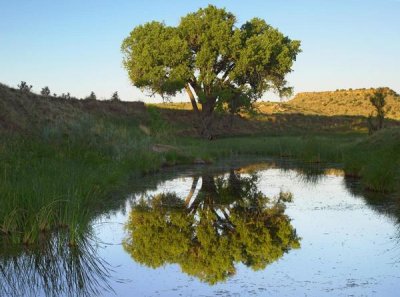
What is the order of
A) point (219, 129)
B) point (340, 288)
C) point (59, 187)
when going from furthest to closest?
point (219, 129) < point (59, 187) < point (340, 288)

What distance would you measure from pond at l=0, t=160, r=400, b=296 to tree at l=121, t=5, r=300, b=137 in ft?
86.7

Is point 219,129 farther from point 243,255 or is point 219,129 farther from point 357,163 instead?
point 243,255

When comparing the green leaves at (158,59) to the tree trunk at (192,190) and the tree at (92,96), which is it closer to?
the tree at (92,96)

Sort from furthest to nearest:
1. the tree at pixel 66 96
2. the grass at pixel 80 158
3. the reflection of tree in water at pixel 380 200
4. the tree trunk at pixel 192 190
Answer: the tree at pixel 66 96
the tree trunk at pixel 192 190
the reflection of tree in water at pixel 380 200
the grass at pixel 80 158

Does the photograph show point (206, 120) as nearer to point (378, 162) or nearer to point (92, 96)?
point (92, 96)

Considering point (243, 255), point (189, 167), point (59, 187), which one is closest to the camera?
point (243, 255)

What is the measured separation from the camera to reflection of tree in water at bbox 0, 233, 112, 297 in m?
6.46

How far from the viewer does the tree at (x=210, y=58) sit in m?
39.9

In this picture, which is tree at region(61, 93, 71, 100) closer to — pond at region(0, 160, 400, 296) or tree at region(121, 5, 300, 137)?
tree at region(121, 5, 300, 137)

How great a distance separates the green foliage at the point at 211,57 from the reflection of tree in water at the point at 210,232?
26.6 m

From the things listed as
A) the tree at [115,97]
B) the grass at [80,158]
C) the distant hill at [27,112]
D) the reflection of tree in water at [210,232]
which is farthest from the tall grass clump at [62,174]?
the tree at [115,97]

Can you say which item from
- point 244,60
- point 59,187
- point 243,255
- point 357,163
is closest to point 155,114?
point 244,60

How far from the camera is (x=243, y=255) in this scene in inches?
324

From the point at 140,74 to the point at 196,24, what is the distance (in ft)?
20.5
